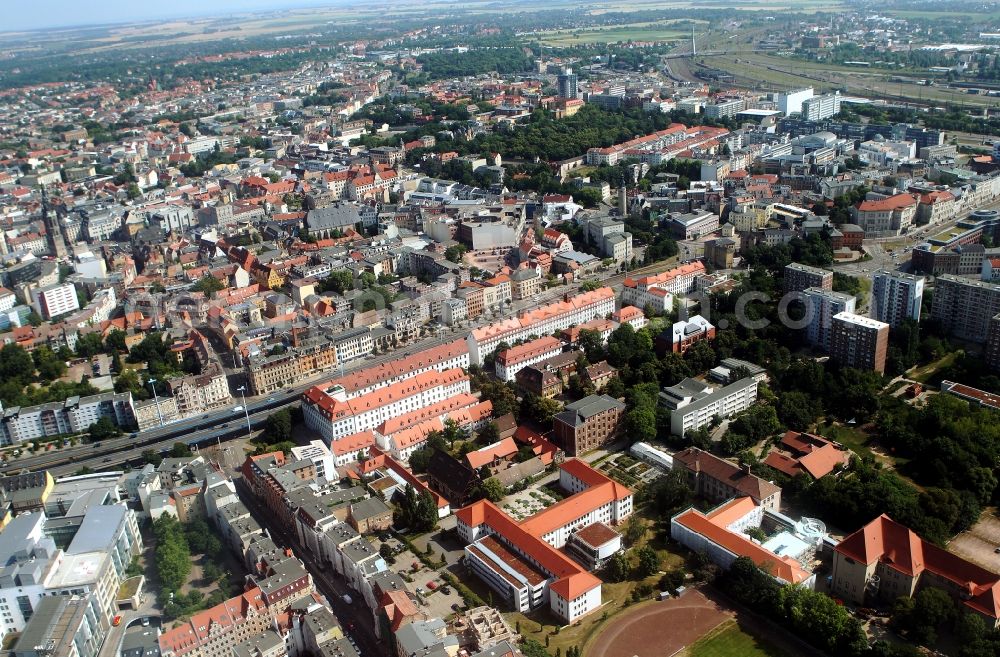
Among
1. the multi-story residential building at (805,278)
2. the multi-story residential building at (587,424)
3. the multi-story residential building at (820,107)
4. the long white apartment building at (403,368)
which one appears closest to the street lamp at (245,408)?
the long white apartment building at (403,368)

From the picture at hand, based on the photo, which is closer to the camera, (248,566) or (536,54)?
(248,566)

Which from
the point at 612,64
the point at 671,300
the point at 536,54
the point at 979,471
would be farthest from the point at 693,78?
the point at 979,471

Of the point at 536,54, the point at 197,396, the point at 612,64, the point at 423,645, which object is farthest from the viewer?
the point at 536,54

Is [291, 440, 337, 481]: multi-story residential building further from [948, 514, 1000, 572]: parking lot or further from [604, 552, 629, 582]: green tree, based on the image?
[948, 514, 1000, 572]: parking lot

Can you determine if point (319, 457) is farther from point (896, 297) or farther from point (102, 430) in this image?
point (896, 297)

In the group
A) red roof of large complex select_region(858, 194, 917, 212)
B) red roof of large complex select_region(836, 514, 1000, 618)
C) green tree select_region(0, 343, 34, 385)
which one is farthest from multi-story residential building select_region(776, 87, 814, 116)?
green tree select_region(0, 343, 34, 385)

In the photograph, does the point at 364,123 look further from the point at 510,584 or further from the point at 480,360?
the point at 510,584
